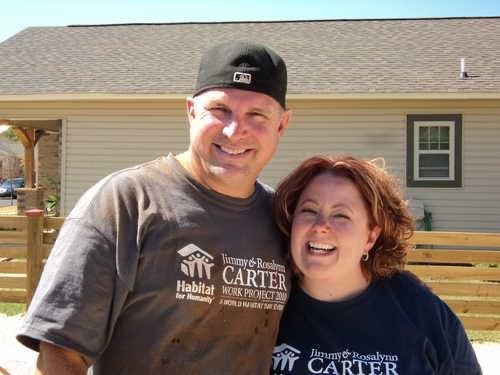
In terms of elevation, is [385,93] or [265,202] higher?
[385,93]

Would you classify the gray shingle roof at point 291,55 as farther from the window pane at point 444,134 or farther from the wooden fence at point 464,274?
the wooden fence at point 464,274

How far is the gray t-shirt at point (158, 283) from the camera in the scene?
1678mm

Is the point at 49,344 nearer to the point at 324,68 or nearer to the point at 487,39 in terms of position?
the point at 324,68

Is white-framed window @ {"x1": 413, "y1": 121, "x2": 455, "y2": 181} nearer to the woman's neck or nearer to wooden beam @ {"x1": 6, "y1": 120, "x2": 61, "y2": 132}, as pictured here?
wooden beam @ {"x1": 6, "y1": 120, "x2": 61, "y2": 132}

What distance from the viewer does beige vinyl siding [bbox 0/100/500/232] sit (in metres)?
11.1

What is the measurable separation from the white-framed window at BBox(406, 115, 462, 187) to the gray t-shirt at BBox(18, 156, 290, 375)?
31.8ft

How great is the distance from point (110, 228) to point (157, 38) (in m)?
13.8

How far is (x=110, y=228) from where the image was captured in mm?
1734

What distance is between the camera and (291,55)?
13.1 meters

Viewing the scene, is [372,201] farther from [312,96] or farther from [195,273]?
[312,96]

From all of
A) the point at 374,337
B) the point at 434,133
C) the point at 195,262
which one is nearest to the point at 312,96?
the point at 434,133

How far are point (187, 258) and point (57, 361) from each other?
1.58ft

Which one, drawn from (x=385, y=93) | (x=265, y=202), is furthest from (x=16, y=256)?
(x=385, y=93)

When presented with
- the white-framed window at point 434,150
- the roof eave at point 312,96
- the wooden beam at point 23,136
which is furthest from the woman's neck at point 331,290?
the wooden beam at point 23,136
